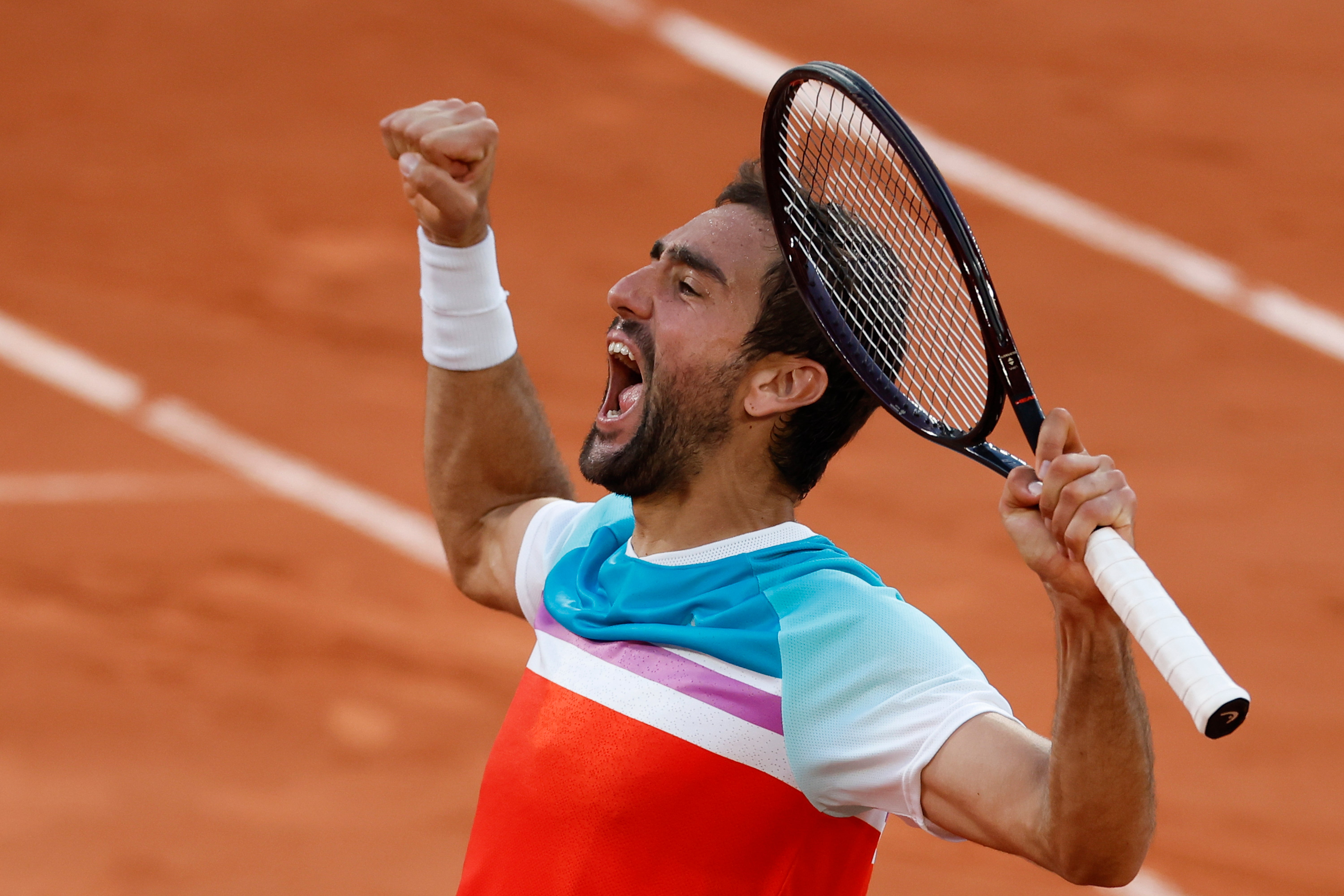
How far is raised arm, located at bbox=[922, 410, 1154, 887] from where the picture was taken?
212 cm

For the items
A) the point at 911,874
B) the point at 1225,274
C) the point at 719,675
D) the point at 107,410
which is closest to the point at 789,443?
the point at 719,675

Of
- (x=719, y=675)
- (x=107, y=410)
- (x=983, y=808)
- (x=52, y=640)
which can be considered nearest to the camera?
(x=983, y=808)

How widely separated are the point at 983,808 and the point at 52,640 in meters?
5.07

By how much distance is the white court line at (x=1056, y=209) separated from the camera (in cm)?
793

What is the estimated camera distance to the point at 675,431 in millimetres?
2797

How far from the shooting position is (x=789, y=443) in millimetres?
2818

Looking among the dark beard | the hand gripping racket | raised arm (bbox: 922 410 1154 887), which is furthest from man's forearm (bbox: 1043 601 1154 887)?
the dark beard

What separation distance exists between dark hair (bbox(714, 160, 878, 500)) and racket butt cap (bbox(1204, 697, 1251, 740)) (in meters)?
1.01

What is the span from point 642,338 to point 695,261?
0.17 m

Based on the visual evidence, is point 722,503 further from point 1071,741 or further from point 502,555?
point 1071,741

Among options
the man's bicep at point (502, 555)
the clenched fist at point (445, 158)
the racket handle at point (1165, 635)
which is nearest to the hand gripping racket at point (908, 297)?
the racket handle at point (1165, 635)

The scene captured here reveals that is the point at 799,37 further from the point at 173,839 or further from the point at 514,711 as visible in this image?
the point at 514,711

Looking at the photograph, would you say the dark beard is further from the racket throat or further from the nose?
the racket throat

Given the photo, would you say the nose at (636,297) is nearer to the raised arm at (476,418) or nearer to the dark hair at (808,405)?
the dark hair at (808,405)
